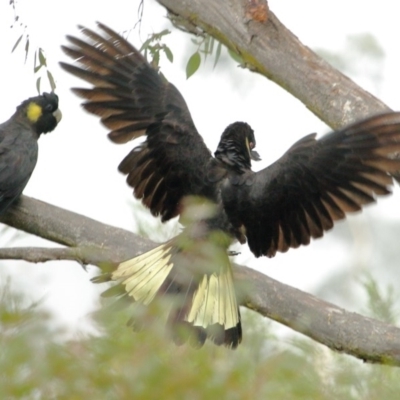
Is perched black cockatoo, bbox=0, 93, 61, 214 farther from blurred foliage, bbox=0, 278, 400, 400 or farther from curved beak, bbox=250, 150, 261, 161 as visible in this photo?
blurred foliage, bbox=0, 278, 400, 400

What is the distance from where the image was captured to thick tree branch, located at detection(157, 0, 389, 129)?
→ 3703 millimetres

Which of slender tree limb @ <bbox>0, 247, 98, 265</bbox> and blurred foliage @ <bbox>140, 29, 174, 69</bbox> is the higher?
blurred foliage @ <bbox>140, 29, 174, 69</bbox>

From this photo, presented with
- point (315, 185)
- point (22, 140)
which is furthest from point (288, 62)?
point (22, 140)

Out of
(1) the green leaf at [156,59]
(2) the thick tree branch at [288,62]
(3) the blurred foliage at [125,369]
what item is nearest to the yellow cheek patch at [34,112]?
(1) the green leaf at [156,59]

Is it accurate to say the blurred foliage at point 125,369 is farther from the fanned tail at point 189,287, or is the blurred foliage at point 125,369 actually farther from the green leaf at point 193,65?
the green leaf at point 193,65

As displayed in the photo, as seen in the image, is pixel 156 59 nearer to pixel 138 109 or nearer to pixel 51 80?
pixel 138 109

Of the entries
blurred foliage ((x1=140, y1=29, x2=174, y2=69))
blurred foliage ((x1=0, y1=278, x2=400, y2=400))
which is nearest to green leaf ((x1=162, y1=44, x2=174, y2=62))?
blurred foliage ((x1=140, y1=29, x2=174, y2=69))

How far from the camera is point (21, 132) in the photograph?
16.5 feet

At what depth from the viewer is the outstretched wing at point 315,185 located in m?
3.76

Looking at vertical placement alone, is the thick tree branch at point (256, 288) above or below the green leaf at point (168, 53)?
below

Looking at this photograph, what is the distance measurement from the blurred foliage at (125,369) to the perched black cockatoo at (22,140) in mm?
2583

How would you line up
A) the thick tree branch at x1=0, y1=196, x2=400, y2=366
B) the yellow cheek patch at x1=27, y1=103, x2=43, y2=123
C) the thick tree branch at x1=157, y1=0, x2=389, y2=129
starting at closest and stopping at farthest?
the thick tree branch at x1=0, y1=196, x2=400, y2=366
the thick tree branch at x1=157, y1=0, x2=389, y2=129
the yellow cheek patch at x1=27, y1=103, x2=43, y2=123

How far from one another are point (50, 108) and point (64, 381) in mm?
3995

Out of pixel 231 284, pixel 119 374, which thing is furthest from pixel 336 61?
pixel 119 374
